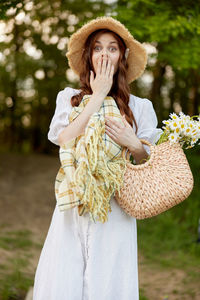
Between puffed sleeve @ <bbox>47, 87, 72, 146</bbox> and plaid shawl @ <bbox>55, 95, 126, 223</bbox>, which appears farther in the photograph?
puffed sleeve @ <bbox>47, 87, 72, 146</bbox>

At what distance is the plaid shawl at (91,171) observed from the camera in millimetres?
1743

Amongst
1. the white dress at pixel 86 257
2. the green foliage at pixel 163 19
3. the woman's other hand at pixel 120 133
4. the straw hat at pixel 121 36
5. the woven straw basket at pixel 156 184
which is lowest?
the white dress at pixel 86 257

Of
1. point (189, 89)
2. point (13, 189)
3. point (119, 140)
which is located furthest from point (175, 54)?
point (189, 89)

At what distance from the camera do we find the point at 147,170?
1.90m

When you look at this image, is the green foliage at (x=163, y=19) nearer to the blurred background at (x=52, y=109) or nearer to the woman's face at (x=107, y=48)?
the blurred background at (x=52, y=109)

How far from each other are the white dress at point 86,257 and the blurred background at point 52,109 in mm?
1627

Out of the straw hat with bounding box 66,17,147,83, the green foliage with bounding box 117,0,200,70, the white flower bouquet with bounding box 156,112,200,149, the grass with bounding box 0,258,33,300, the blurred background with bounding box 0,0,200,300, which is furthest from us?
the blurred background with bounding box 0,0,200,300

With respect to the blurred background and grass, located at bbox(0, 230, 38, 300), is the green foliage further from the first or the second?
grass, located at bbox(0, 230, 38, 300)

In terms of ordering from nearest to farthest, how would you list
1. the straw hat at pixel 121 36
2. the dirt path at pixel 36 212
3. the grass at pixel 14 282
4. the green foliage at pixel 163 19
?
1. the straw hat at pixel 121 36
2. the grass at pixel 14 282
3. the green foliage at pixel 163 19
4. the dirt path at pixel 36 212

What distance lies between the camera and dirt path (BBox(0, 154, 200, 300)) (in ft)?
14.0

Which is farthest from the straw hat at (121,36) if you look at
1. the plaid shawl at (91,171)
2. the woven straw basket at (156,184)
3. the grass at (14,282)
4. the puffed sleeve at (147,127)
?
the grass at (14,282)

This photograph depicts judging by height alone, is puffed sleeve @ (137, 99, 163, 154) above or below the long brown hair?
below

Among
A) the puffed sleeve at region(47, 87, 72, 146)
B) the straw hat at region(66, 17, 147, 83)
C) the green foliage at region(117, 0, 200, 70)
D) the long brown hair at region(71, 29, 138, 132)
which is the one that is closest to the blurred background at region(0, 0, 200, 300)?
the green foliage at region(117, 0, 200, 70)

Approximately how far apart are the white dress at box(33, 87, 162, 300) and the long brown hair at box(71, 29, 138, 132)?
0.54 feet
